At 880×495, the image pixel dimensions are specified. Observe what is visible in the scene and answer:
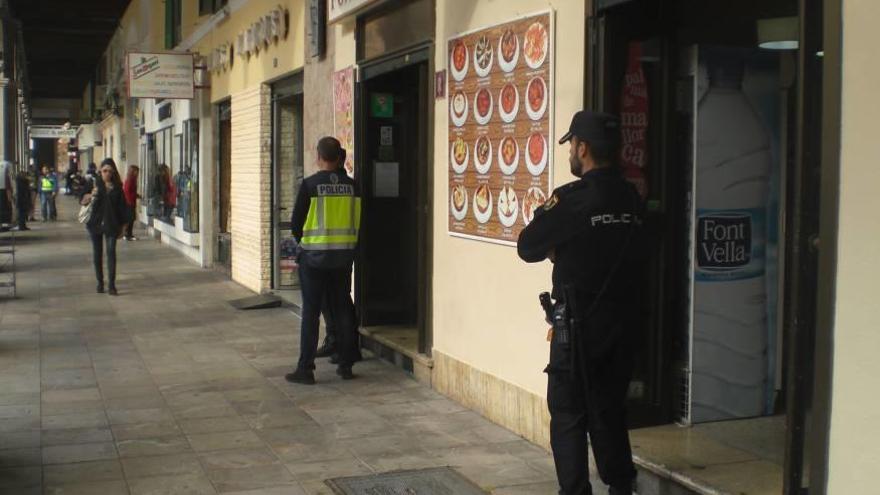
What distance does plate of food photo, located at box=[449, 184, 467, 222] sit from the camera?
24.2 ft

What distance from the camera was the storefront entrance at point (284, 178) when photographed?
13555 mm

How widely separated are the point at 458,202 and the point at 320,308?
4.82 feet

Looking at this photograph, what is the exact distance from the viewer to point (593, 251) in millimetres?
4535

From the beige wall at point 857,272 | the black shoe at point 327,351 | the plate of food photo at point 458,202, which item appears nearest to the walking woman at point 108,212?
the black shoe at point 327,351

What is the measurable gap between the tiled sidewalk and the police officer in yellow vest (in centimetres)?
37

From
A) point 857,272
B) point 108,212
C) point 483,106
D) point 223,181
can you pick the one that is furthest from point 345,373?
point 223,181

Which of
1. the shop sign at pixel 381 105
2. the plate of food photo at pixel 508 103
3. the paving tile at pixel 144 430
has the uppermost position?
the shop sign at pixel 381 105

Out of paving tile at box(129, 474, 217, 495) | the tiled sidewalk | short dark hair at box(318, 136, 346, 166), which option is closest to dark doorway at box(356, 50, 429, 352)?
the tiled sidewalk

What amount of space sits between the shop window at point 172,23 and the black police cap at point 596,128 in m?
16.9

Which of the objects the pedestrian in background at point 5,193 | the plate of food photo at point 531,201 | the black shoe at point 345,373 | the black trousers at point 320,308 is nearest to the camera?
the plate of food photo at point 531,201

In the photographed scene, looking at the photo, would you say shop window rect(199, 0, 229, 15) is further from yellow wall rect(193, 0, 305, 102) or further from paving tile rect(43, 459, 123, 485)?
paving tile rect(43, 459, 123, 485)

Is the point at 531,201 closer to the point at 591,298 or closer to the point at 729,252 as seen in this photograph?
the point at 729,252

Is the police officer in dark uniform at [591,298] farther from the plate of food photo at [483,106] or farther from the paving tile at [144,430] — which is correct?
the paving tile at [144,430]

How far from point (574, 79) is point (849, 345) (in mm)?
2561
